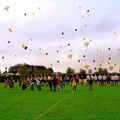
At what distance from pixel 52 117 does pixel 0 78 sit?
12528cm

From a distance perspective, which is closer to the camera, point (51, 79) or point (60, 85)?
point (60, 85)

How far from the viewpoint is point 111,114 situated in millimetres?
22125

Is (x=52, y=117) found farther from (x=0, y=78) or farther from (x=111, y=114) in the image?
(x=0, y=78)

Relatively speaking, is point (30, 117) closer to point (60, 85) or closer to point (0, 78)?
point (60, 85)

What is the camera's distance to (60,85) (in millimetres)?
54062

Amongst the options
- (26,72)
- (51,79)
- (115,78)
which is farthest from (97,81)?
(26,72)

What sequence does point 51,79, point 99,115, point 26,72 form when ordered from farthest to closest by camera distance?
point 26,72 → point 51,79 → point 99,115

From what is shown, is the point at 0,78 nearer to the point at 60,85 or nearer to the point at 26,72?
the point at 26,72

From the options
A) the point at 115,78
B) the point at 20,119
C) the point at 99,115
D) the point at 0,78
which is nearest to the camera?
the point at 20,119

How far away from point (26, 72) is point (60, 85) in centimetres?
7317

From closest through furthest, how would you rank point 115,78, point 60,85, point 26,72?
point 60,85, point 115,78, point 26,72

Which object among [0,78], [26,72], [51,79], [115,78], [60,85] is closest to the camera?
[60,85]

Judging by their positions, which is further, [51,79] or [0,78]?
[0,78]

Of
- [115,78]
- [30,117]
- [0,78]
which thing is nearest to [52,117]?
[30,117]
